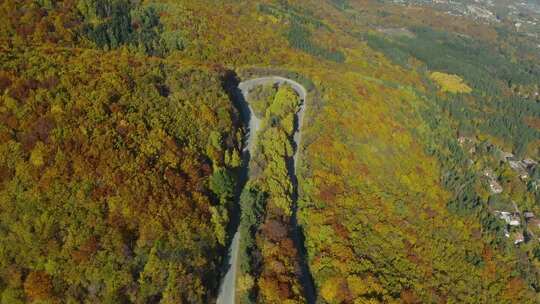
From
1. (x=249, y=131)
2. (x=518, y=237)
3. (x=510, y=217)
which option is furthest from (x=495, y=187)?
(x=249, y=131)

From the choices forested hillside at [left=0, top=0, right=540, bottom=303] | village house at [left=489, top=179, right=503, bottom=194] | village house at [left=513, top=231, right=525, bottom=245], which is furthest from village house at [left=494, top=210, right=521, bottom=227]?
village house at [left=489, top=179, right=503, bottom=194]

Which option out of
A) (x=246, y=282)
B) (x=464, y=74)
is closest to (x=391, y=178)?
(x=246, y=282)

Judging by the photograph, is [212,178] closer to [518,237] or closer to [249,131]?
[249,131]

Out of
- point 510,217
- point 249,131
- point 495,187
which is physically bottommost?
point 510,217

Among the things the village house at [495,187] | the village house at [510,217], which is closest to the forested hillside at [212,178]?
the village house at [495,187]

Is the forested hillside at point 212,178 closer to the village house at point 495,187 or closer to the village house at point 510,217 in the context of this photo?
the village house at point 495,187

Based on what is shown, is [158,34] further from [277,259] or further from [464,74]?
[464,74]
